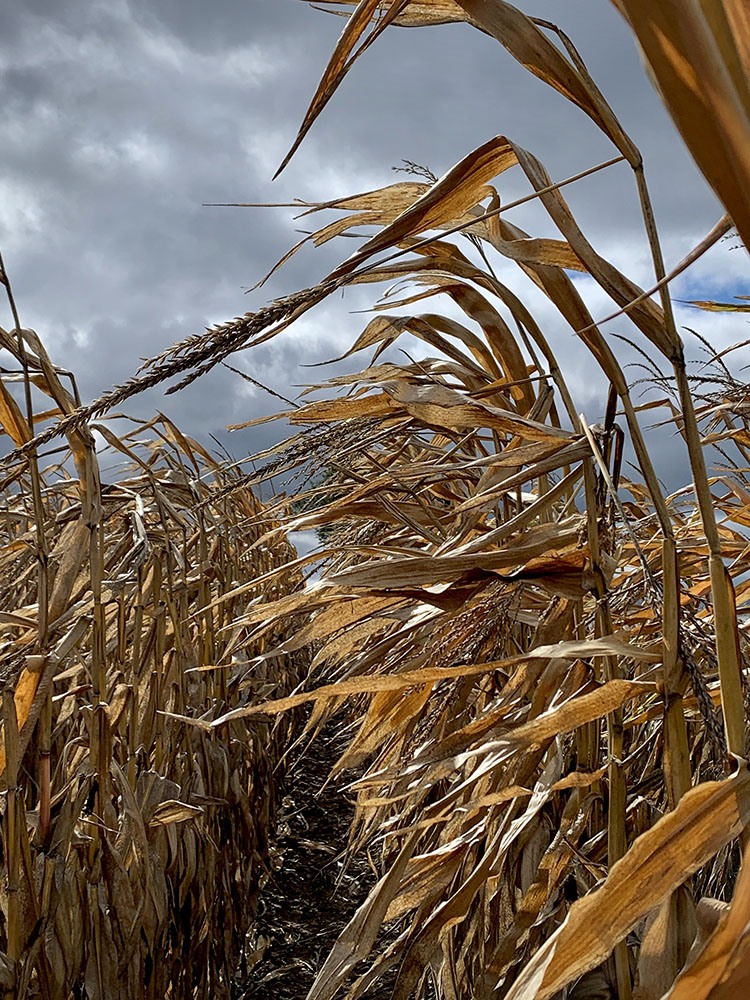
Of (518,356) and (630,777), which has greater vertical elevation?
(518,356)

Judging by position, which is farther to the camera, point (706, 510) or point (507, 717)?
point (507, 717)

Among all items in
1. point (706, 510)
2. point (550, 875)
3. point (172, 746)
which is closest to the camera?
point (706, 510)

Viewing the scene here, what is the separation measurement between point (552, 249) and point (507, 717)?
372 millimetres

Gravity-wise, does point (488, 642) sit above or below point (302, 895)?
above

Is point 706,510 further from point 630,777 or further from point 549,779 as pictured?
point 630,777

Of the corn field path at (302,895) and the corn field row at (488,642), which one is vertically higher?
the corn field row at (488,642)

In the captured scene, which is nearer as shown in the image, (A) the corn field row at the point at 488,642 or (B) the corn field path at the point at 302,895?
(A) the corn field row at the point at 488,642

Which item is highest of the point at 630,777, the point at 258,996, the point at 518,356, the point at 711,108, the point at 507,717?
the point at 518,356

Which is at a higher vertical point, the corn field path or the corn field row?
the corn field row

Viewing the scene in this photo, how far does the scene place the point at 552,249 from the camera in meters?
0.58

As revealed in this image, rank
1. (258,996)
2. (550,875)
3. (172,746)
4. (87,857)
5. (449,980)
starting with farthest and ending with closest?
(258,996) → (172,746) → (87,857) → (449,980) → (550,875)

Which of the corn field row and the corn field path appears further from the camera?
the corn field path

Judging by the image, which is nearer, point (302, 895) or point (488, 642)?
point (488, 642)

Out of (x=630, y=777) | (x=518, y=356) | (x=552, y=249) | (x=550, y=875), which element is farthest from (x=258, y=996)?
(x=552, y=249)
